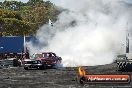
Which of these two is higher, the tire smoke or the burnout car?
the tire smoke

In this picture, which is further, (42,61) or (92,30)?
(92,30)

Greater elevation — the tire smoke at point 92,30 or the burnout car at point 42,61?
the tire smoke at point 92,30

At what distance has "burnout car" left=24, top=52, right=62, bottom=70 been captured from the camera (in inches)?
1400

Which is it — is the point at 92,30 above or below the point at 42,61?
above

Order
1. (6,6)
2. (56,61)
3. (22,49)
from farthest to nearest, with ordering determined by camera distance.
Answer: (6,6)
(22,49)
(56,61)

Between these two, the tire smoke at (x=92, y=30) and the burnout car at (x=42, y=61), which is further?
the tire smoke at (x=92, y=30)

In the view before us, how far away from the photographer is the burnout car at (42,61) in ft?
117

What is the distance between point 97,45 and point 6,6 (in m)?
112

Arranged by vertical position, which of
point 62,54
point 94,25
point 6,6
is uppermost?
point 6,6

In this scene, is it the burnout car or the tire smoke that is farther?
the tire smoke

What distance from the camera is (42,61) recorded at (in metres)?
36.0

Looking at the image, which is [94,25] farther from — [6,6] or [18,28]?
[6,6]

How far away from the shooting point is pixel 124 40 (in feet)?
162

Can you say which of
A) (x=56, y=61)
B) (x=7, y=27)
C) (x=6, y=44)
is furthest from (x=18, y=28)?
(x=56, y=61)
